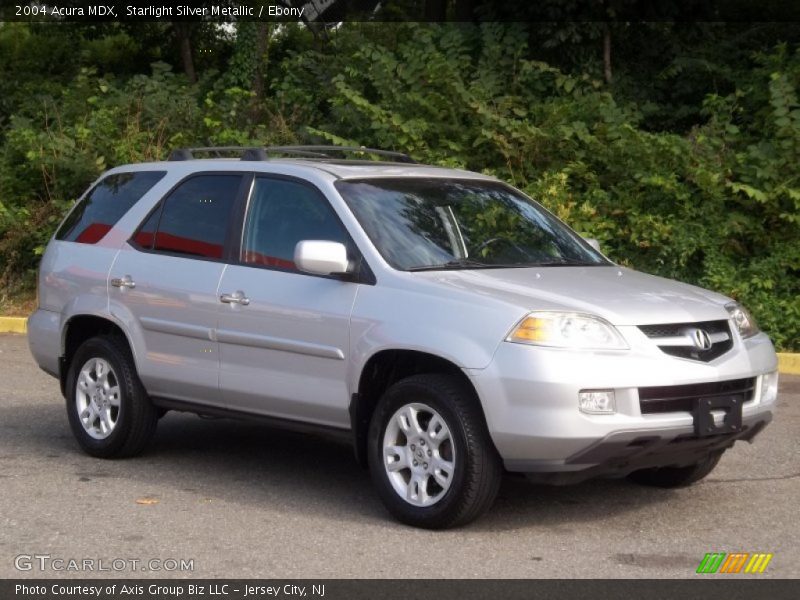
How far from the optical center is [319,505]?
22.5 feet

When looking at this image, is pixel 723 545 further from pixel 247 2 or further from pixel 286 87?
pixel 247 2

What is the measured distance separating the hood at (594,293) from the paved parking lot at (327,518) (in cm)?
104

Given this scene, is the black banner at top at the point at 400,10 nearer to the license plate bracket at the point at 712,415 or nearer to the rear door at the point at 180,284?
the rear door at the point at 180,284

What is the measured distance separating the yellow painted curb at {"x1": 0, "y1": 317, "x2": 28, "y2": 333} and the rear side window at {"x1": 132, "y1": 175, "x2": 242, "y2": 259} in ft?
24.4

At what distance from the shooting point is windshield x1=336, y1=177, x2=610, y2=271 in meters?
6.79

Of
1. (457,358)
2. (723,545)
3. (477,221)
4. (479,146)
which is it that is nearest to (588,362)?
(457,358)

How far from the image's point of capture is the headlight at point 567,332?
233 inches

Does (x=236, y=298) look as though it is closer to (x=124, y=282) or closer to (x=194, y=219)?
(x=194, y=219)

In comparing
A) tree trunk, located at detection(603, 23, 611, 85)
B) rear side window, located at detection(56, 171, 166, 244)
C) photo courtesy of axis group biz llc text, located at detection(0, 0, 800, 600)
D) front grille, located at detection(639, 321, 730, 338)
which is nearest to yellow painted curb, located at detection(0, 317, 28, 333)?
photo courtesy of axis group biz llc text, located at detection(0, 0, 800, 600)

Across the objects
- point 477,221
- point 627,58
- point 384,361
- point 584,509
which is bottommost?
point 584,509

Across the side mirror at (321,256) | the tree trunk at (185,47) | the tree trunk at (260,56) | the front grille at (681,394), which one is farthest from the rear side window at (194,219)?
the tree trunk at (185,47)
